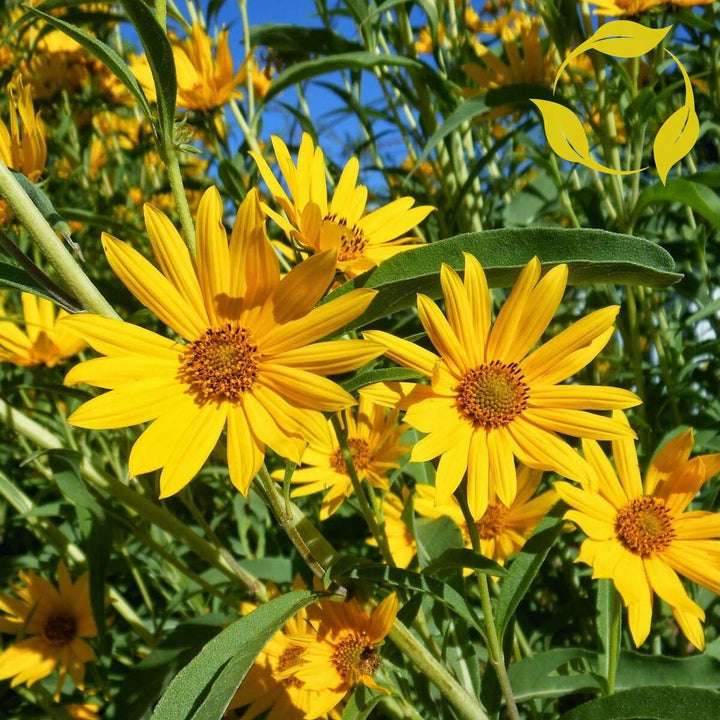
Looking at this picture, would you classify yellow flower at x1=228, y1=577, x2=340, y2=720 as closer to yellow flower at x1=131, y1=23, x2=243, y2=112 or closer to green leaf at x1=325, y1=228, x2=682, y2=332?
green leaf at x1=325, y1=228, x2=682, y2=332

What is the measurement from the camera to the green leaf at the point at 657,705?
60 cm

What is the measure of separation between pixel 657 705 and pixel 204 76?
3.85 ft

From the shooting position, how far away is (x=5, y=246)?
54cm

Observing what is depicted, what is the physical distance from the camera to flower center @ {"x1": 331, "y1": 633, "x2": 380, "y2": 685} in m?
0.69

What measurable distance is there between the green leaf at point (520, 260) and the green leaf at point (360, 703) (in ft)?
1.20

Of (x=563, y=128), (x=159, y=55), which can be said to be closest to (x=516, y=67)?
(x=563, y=128)

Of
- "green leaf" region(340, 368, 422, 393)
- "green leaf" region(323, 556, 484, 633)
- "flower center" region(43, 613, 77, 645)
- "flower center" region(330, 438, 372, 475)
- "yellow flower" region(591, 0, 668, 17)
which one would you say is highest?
"yellow flower" region(591, 0, 668, 17)

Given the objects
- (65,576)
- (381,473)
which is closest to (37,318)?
(65,576)

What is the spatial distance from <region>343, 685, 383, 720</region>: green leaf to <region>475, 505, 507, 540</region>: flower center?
0.38 m

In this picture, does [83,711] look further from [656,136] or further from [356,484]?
[656,136]

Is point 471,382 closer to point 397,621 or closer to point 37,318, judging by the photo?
point 397,621

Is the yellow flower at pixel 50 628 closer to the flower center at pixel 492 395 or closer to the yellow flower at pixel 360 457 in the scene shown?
the yellow flower at pixel 360 457

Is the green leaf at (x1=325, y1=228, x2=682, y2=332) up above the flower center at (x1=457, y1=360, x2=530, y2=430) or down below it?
above

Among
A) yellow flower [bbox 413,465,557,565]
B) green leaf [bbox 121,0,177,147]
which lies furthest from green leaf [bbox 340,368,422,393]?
yellow flower [bbox 413,465,557,565]
